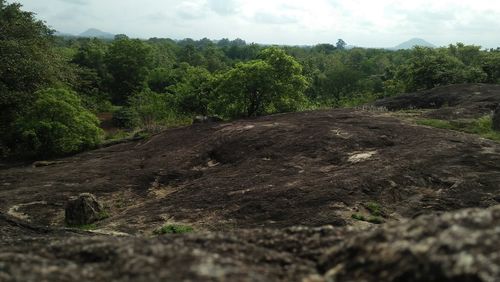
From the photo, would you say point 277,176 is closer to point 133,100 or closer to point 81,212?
point 81,212

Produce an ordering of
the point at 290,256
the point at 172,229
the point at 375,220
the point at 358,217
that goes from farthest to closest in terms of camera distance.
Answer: the point at 172,229, the point at 358,217, the point at 375,220, the point at 290,256

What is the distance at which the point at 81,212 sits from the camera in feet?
51.0

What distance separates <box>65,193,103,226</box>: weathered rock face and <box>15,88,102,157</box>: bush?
39.2ft

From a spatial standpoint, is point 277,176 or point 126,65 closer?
point 277,176

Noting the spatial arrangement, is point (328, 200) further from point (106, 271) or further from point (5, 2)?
point (5, 2)

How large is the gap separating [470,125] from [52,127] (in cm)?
2239

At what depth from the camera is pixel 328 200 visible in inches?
531

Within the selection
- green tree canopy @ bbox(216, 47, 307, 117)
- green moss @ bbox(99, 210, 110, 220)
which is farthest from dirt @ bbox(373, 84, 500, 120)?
green moss @ bbox(99, 210, 110, 220)

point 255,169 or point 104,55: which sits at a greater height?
point 104,55

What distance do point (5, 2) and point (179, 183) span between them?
89.1ft

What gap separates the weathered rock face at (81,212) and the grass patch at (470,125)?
1556cm

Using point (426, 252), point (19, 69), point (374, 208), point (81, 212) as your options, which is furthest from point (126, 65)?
point (426, 252)

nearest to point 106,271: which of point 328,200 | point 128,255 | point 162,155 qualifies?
point 128,255

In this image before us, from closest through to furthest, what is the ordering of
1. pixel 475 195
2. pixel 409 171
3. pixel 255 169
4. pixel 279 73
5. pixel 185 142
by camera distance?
pixel 475 195, pixel 409 171, pixel 255 169, pixel 185 142, pixel 279 73
